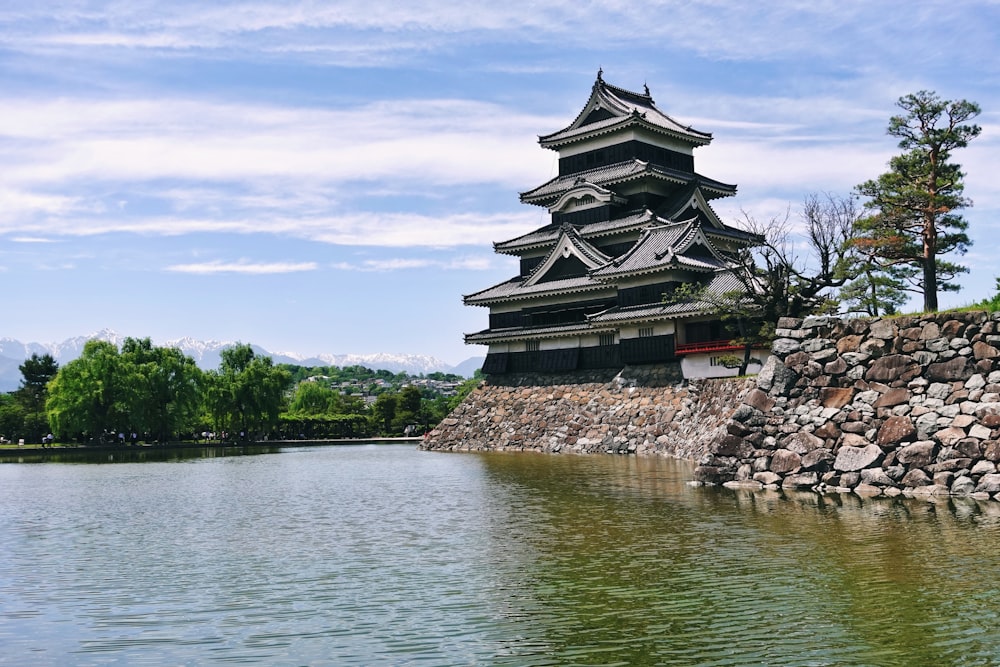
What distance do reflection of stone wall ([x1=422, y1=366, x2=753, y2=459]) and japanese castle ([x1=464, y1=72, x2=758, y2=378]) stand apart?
3.37 feet

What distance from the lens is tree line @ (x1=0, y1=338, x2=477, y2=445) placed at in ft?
202

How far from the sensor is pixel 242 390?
226 ft

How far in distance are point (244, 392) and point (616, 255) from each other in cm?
3326

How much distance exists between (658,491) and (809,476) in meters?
3.66

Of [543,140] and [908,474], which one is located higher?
[543,140]

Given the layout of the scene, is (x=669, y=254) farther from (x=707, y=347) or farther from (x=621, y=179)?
(x=621, y=179)

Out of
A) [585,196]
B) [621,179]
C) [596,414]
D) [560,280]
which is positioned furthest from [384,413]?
[596,414]

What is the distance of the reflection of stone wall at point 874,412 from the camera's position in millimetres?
18203

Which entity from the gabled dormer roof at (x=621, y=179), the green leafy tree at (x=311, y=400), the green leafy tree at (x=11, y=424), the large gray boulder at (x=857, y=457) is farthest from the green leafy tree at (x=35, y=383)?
the large gray boulder at (x=857, y=457)

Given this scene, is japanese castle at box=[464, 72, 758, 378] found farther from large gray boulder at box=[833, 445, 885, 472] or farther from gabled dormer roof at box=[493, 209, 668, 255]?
large gray boulder at box=[833, 445, 885, 472]

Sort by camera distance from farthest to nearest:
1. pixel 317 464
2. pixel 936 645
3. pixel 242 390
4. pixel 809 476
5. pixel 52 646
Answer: pixel 242 390 → pixel 317 464 → pixel 809 476 → pixel 52 646 → pixel 936 645

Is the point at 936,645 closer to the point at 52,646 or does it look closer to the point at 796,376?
the point at 52,646

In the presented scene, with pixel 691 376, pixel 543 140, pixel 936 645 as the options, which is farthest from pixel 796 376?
pixel 543 140

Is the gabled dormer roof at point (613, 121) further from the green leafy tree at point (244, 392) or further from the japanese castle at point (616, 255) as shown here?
the green leafy tree at point (244, 392)
